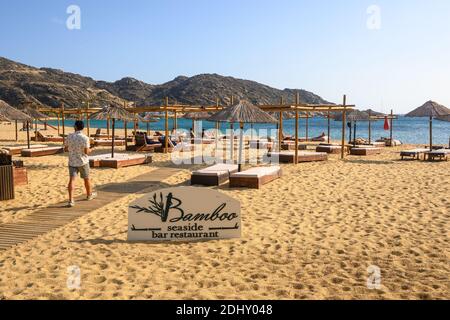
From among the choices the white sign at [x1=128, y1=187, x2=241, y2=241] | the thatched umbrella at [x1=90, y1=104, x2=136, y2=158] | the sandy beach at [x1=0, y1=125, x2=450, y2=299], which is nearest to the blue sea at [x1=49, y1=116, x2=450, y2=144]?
the thatched umbrella at [x1=90, y1=104, x2=136, y2=158]

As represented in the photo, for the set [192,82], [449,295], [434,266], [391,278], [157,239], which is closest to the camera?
Answer: [449,295]

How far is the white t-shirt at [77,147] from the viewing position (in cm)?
720

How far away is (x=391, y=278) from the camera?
409 centimetres

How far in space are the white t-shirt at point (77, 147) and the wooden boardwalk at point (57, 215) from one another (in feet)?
2.61

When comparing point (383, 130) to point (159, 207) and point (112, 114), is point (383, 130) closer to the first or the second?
point (112, 114)

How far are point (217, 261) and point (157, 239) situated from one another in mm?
1164

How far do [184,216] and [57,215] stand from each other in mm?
2563

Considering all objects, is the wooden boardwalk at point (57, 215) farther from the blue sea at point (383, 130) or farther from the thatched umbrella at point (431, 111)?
the blue sea at point (383, 130)

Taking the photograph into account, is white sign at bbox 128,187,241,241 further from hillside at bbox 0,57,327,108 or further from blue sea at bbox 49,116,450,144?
hillside at bbox 0,57,327,108

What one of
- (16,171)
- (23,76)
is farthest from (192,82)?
(16,171)

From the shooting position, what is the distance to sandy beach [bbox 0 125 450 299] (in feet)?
12.6

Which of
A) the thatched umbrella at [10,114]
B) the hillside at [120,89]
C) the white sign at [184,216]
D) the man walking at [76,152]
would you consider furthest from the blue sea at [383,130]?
the white sign at [184,216]

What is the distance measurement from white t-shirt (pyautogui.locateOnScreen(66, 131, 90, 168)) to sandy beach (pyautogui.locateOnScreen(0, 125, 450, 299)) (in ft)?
3.15

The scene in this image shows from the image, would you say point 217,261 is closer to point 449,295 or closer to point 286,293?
point 286,293
